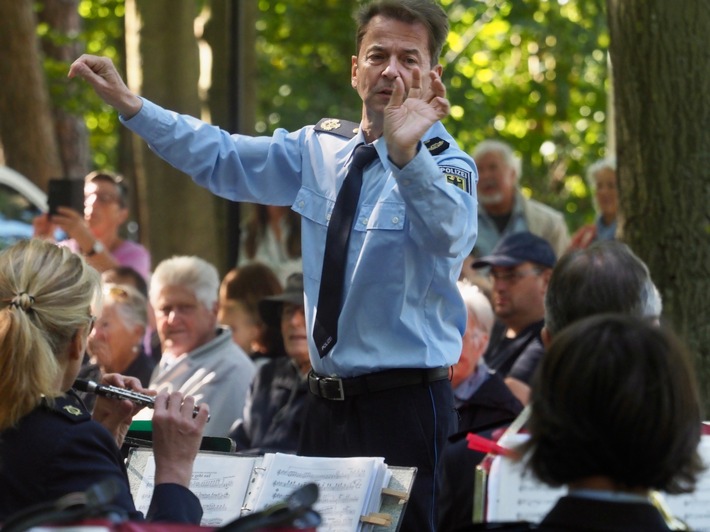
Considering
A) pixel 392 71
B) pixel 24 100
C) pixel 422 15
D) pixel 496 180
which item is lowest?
pixel 24 100

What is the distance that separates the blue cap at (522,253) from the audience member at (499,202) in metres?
1.69

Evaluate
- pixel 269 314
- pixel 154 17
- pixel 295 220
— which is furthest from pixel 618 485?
pixel 154 17

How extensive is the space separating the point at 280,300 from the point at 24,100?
644 cm

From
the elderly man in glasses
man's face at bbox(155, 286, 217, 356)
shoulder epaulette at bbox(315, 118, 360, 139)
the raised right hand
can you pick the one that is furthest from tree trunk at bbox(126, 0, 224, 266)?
the raised right hand

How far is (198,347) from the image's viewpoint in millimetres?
7531

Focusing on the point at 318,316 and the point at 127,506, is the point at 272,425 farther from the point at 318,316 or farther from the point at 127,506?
the point at 127,506

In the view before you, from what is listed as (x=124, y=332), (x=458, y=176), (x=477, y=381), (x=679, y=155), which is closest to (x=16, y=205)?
(x=124, y=332)

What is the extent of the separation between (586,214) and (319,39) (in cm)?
417

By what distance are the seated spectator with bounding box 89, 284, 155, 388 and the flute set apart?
3392 mm

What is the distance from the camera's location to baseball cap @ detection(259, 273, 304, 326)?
709 centimetres

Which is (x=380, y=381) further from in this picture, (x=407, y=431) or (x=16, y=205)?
(x=16, y=205)

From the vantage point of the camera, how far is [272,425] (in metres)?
6.78

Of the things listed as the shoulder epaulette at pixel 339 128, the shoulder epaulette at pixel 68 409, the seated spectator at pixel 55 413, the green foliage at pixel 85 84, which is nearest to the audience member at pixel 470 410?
the seated spectator at pixel 55 413

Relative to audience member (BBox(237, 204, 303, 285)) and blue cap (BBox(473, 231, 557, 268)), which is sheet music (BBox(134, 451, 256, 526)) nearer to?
blue cap (BBox(473, 231, 557, 268))
